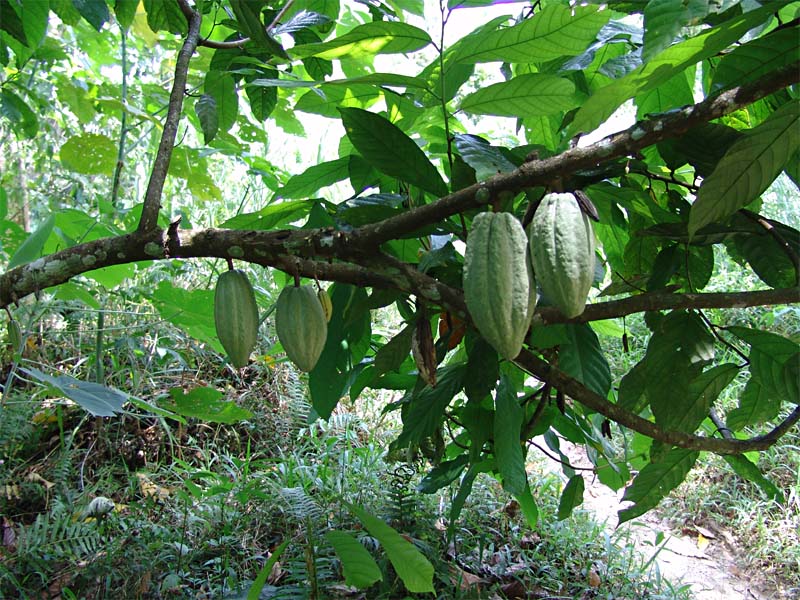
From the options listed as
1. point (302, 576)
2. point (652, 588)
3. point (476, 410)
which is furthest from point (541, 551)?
point (476, 410)

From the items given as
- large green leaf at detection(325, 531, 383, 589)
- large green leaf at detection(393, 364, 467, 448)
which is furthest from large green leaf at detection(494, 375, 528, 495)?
large green leaf at detection(325, 531, 383, 589)

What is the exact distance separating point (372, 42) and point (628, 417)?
0.81 metres

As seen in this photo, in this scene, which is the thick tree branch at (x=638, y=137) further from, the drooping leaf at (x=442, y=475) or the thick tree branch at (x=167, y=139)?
the drooping leaf at (x=442, y=475)

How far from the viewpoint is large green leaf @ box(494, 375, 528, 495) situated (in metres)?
1.30

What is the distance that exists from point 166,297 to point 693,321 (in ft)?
4.19

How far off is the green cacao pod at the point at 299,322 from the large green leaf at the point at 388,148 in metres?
0.28

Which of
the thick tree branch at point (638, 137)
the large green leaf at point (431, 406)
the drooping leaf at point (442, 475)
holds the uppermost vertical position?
the thick tree branch at point (638, 137)

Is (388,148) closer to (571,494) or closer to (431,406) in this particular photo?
(431,406)

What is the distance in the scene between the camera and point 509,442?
4.28 feet

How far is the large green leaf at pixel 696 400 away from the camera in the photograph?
1256 mm

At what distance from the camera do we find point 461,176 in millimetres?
1109

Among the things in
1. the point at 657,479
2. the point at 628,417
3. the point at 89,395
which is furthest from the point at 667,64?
the point at 89,395

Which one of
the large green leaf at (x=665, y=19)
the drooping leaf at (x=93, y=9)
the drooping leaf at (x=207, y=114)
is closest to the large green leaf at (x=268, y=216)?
the drooping leaf at (x=207, y=114)

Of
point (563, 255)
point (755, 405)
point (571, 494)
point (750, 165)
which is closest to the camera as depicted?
point (563, 255)
